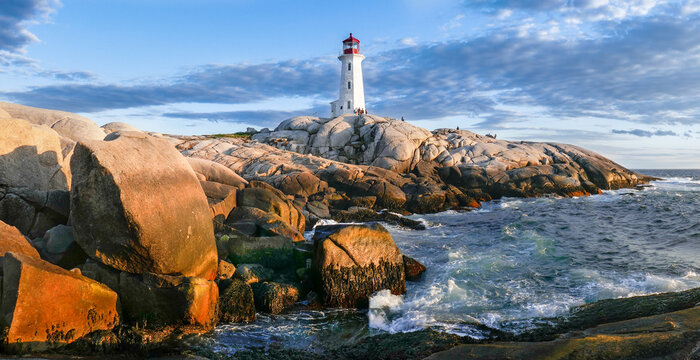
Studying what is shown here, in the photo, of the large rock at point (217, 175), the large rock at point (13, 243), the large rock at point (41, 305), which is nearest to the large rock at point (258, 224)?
the large rock at point (217, 175)

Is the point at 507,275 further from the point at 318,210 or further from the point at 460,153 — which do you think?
the point at 460,153

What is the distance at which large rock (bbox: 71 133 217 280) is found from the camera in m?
8.97

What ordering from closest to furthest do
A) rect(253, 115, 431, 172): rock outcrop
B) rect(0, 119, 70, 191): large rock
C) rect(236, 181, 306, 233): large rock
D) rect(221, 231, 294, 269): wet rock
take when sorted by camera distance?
rect(0, 119, 70, 191): large rock → rect(221, 231, 294, 269): wet rock → rect(236, 181, 306, 233): large rock → rect(253, 115, 431, 172): rock outcrop

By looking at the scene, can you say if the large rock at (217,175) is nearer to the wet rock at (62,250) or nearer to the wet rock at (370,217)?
the wet rock at (370,217)

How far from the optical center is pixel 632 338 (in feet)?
20.1

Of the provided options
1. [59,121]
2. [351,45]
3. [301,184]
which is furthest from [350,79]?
[59,121]

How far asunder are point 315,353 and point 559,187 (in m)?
36.3

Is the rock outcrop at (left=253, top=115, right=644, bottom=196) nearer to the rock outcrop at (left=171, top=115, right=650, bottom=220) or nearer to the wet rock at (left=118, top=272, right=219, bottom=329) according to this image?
the rock outcrop at (left=171, top=115, right=650, bottom=220)

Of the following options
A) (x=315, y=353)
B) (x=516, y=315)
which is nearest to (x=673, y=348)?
(x=516, y=315)

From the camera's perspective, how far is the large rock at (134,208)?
353 inches

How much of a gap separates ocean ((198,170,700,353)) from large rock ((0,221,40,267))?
4.11 m

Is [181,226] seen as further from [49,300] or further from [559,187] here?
[559,187]

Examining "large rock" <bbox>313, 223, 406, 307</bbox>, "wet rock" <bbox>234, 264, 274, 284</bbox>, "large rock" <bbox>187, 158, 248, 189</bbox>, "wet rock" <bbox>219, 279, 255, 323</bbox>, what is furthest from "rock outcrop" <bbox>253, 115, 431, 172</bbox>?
"wet rock" <bbox>219, 279, 255, 323</bbox>

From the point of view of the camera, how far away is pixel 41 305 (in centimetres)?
755
